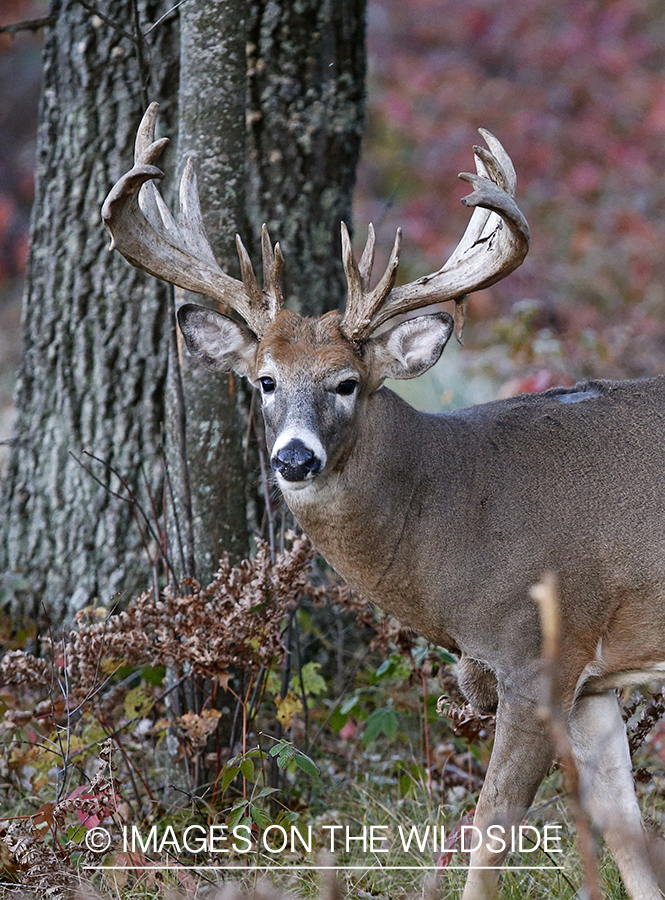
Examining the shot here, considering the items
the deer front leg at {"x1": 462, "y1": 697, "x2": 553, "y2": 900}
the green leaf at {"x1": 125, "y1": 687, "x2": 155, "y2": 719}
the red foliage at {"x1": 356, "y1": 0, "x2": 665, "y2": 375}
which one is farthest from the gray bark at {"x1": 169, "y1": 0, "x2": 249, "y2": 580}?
the red foliage at {"x1": 356, "y1": 0, "x2": 665, "y2": 375}

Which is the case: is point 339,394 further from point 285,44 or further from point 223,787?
point 285,44

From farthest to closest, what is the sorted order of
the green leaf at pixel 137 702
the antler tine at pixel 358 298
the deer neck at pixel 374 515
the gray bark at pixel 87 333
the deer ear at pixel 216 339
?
the gray bark at pixel 87 333
the green leaf at pixel 137 702
the deer ear at pixel 216 339
the deer neck at pixel 374 515
the antler tine at pixel 358 298

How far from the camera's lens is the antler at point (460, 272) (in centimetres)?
382

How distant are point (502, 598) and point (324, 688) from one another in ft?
4.26

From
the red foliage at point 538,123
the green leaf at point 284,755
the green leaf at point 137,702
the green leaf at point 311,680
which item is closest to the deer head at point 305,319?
the green leaf at point 284,755

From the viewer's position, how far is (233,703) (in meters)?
4.63

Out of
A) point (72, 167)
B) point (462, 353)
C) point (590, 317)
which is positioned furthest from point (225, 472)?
point (590, 317)

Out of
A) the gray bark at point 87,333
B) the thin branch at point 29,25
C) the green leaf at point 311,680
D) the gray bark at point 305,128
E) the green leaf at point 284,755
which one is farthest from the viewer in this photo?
the gray bark at point 87,333

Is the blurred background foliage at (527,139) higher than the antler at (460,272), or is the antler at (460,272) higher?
the blurred background foliage at (527,139)

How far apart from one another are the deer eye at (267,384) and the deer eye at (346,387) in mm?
238

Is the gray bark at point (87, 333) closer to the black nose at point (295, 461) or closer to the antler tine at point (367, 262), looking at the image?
the antler tine at point (367, 262)

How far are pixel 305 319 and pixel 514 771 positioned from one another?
69.8 inches

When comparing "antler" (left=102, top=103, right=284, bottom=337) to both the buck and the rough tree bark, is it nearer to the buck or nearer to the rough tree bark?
the buck

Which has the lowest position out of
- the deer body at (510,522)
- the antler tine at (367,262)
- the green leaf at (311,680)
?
the green leaf at (311,680)
